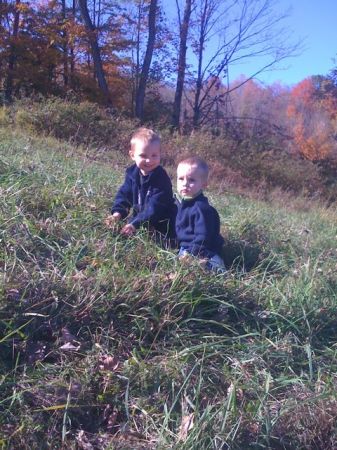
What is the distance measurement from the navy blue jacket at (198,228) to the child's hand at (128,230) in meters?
0.44

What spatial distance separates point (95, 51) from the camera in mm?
25766

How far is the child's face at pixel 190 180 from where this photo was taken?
16.0 ft

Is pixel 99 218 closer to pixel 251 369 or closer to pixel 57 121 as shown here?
pixel 251 369

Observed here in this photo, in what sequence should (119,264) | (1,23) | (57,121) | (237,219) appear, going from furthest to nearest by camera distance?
1. (1,23)
2. (57,121)
3. (237,219)
4. (119,264)

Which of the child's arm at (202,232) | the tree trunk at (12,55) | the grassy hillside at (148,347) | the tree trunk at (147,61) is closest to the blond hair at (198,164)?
the child's arm at (202,232)

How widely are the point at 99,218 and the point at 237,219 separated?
5.79 feet

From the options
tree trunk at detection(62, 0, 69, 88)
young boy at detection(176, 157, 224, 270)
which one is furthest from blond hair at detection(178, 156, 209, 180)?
tree trunk at detection(62, 0, 69, 88)

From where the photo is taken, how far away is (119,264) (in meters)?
3.98

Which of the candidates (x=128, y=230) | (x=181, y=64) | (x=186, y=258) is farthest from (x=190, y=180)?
(x=181, y=64)

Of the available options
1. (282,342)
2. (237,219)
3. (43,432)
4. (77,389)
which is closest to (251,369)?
(282,342)

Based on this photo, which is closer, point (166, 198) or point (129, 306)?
point (129, 306)

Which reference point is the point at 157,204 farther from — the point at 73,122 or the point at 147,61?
the point at 147,61

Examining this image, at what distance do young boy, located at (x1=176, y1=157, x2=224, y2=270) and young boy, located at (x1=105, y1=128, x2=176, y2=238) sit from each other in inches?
6.1

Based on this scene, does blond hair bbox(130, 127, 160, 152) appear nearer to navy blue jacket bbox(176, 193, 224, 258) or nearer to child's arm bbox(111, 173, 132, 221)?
child's arm bbox(111, 173, 132, 221)
